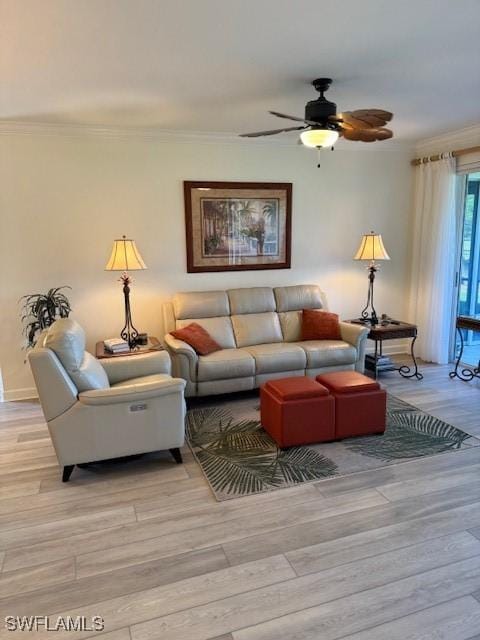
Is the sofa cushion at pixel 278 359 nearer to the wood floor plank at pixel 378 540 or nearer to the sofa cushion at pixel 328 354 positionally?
the sofa cushion at pixel 328 354

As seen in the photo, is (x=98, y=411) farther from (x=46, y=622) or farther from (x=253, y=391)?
(x=253, y=391)

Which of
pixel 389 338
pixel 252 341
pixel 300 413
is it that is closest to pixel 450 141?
pixel 389 338

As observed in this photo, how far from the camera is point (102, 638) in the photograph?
1752 mm

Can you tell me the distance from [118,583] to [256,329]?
299cm

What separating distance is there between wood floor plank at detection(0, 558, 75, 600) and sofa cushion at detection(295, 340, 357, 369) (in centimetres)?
282

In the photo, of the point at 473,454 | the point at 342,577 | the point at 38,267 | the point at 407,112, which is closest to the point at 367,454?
the point at 473,454

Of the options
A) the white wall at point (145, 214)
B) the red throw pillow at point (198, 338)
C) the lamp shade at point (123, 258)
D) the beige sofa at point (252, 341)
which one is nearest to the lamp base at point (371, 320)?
the white wall at point (145, 214)

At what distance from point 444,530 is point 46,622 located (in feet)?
6.52

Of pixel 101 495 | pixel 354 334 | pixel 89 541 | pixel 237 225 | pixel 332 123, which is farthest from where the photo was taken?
pixel 237 225

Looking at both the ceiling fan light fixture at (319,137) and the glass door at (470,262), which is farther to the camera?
the glass door at (470,262)

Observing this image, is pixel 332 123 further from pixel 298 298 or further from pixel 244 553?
pixel 244 553

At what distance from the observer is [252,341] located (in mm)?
4648
